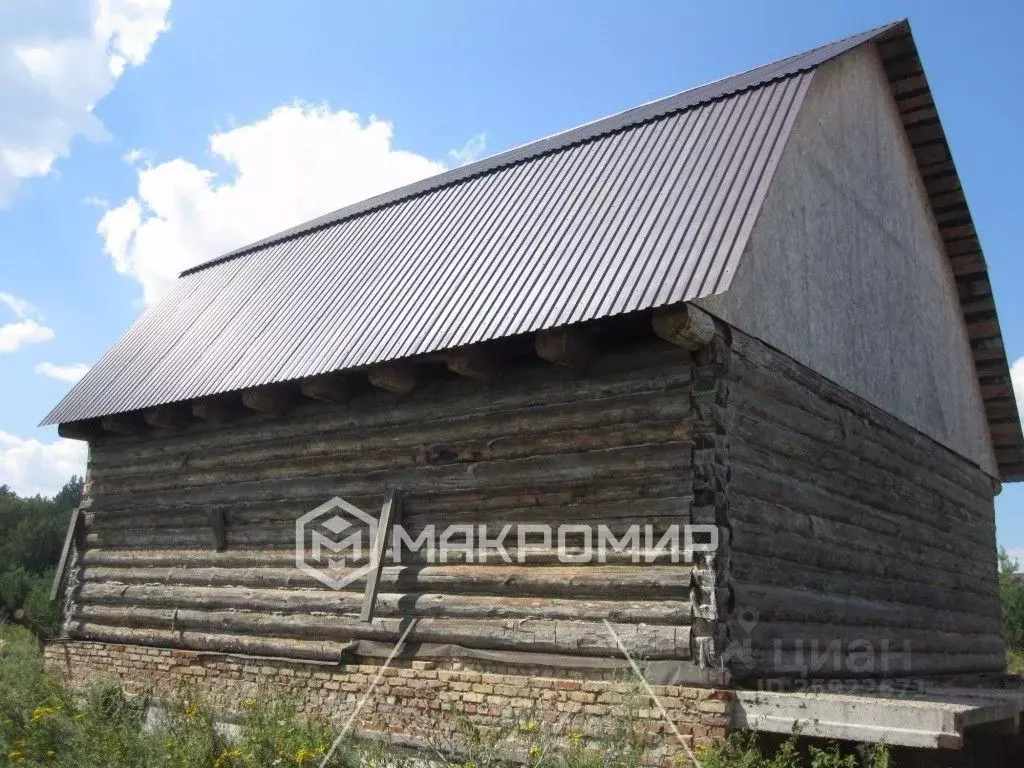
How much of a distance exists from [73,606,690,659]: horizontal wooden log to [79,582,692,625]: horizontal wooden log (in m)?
0.06

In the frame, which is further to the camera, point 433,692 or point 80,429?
point 80,429

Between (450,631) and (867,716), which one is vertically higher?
(450,631)

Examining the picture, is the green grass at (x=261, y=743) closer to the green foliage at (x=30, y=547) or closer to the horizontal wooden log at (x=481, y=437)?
the horizontal wooden log at (x=481, y=437)

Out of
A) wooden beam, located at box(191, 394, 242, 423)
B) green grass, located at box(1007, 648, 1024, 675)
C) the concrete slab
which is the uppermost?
wooden beam, located at box(191, 394, 242, 423)

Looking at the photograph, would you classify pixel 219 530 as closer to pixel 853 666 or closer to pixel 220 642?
pixel 220 642

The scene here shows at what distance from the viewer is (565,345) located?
25.1ft

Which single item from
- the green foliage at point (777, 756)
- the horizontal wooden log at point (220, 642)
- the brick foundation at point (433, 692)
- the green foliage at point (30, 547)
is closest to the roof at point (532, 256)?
the horizontal wooden log at point (220, 642)

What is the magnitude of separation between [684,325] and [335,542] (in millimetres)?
4404

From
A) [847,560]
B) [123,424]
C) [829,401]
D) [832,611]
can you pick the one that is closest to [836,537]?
[847,560]

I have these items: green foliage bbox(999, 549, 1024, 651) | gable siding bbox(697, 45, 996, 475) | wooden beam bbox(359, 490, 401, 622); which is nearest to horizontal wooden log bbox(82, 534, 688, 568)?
wooden beam bbox(359, 490, 401, 622)

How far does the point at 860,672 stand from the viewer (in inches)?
347

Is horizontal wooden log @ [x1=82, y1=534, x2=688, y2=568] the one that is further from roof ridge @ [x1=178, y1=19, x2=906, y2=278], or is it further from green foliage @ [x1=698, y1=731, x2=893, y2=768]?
roof ridge @ [x1=178, y1=19, x2=906, y2=278]

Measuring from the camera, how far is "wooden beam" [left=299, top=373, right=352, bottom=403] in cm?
949

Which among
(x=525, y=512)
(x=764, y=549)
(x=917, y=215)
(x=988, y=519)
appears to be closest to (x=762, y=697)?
(x=764, y=549)
